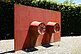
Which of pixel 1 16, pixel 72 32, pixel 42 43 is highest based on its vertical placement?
pixel 1 16

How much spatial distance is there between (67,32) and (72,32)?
521mm

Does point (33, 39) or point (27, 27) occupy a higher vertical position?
point (27, 27)

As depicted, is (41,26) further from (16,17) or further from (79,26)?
(79,26)

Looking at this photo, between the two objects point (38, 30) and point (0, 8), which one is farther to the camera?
point (0, 8)

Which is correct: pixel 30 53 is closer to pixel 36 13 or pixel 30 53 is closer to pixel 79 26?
pixel 36 13

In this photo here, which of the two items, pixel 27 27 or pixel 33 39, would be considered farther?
pixel 33 39

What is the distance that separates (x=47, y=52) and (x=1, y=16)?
5.19 metres

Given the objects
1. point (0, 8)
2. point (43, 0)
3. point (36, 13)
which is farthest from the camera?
point (43, 0)

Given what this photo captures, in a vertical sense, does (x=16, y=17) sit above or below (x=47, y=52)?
above

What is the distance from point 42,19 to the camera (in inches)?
450

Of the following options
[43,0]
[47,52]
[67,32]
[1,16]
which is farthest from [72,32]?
[47,52]

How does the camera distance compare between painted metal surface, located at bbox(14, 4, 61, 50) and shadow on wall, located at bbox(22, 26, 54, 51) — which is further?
shadow on wall, located at bbox(22, 26, 54, 51)

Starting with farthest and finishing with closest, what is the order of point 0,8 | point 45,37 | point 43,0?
point 43,0 < point 0,8 < point 45,37

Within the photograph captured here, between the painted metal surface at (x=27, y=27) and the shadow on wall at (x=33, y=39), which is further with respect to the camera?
the shadow on wall at (x=33, y=39)
